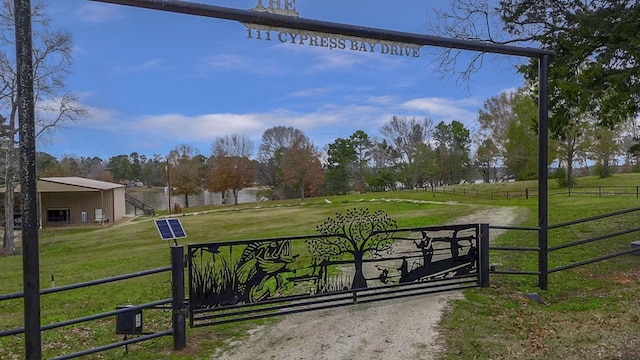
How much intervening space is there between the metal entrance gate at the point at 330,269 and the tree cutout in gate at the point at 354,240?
0.01 m

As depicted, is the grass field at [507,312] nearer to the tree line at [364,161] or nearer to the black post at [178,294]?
the black post at [178,294]

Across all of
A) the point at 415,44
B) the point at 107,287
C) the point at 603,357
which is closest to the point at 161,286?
the point at 107,287

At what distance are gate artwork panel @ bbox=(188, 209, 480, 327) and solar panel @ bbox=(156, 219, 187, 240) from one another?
0.50 meters

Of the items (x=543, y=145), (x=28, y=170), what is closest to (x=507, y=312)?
(x=543, y=145)

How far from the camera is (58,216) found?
3244cm

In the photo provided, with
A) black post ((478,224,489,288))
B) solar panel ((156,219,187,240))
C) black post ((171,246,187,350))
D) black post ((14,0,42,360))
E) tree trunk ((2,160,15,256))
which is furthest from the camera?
tree trunk ((2,160,15,256))

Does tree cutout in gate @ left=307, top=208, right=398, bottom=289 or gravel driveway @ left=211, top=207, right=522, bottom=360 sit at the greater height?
tree cutout in gate @ left=307, top=208, right=398, bottom=289

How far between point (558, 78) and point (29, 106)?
979 centimetres

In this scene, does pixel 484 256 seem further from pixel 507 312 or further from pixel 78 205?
pixel 78 205

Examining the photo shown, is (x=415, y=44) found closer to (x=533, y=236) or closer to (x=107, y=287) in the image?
(x=107, y=287)

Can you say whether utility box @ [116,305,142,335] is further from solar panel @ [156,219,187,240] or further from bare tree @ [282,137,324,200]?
bare tree @ [282,137,324,200]

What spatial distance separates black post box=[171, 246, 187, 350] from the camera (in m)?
4.41

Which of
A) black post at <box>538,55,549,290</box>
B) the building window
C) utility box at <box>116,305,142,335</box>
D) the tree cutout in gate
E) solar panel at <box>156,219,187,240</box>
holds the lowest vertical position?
the building window

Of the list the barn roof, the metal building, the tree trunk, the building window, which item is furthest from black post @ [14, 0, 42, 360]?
the building window
